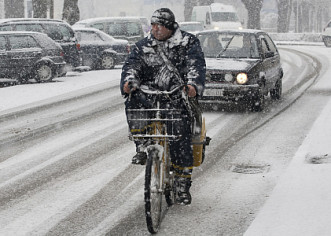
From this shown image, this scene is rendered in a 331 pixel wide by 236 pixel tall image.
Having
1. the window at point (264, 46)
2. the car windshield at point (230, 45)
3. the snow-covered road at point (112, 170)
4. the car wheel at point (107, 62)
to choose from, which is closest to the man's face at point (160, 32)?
the snow-covered road at point (112, 170)

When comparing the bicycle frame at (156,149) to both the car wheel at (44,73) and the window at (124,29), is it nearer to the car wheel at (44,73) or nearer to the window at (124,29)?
the car wheel at (44,73)

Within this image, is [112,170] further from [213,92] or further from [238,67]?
[238,67]

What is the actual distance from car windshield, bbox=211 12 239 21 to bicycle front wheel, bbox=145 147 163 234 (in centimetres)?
3422

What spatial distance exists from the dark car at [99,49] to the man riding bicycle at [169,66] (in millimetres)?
17650

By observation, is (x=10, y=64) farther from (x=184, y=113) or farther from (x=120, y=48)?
(x=184, y=113)

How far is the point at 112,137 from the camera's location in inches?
384

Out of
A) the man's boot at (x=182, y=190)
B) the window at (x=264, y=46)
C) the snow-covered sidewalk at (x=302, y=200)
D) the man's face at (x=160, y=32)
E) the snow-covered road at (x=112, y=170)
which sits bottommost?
the snow-covered road at (x=112, y=170)

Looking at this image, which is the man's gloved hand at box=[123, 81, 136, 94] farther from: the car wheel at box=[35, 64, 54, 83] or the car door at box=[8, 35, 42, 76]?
the car wheel at box=[35, 64, 54, 83]

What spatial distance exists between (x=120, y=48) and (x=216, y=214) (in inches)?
726

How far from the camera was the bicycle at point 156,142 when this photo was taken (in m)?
5.02

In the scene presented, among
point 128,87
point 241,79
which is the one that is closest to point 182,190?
point 128,87

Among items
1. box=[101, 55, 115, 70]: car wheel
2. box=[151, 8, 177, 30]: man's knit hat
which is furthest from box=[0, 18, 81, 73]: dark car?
box=[151, 8, 177, 30]: man's knit hat

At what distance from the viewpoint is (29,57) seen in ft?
59.7

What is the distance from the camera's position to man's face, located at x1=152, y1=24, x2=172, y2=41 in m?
5.51
